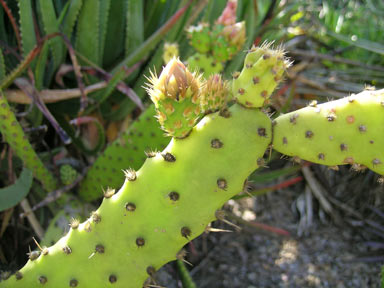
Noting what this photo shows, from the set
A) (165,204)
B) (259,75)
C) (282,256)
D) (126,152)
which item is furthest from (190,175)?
(282,256)

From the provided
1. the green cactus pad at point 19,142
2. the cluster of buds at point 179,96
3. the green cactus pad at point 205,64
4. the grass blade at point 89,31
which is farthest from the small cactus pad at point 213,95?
the grass blade at point 89,31

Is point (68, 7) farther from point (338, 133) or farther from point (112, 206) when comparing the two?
point (338, 133)

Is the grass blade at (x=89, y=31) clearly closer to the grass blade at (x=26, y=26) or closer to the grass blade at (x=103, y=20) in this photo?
the grass blade at (x=103, y=20)

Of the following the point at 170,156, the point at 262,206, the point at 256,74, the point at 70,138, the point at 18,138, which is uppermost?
the point at 256,74

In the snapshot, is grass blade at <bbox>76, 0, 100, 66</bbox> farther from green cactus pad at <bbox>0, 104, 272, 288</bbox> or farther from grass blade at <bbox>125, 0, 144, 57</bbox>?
green cactus pad at <bbox>0, 104, 272, 288</bbox>

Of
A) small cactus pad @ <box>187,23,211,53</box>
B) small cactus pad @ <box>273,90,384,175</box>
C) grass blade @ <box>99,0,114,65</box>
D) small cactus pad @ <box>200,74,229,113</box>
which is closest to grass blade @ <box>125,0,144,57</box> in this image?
grass blade @ <box>99,0,114,65</box>

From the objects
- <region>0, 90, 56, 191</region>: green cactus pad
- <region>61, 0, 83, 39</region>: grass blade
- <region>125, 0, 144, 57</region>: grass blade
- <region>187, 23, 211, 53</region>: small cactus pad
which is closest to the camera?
<region>0, 90, 56, 191</region>: green cactus pad

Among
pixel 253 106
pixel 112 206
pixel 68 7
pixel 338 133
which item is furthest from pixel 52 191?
pixel 338 133
